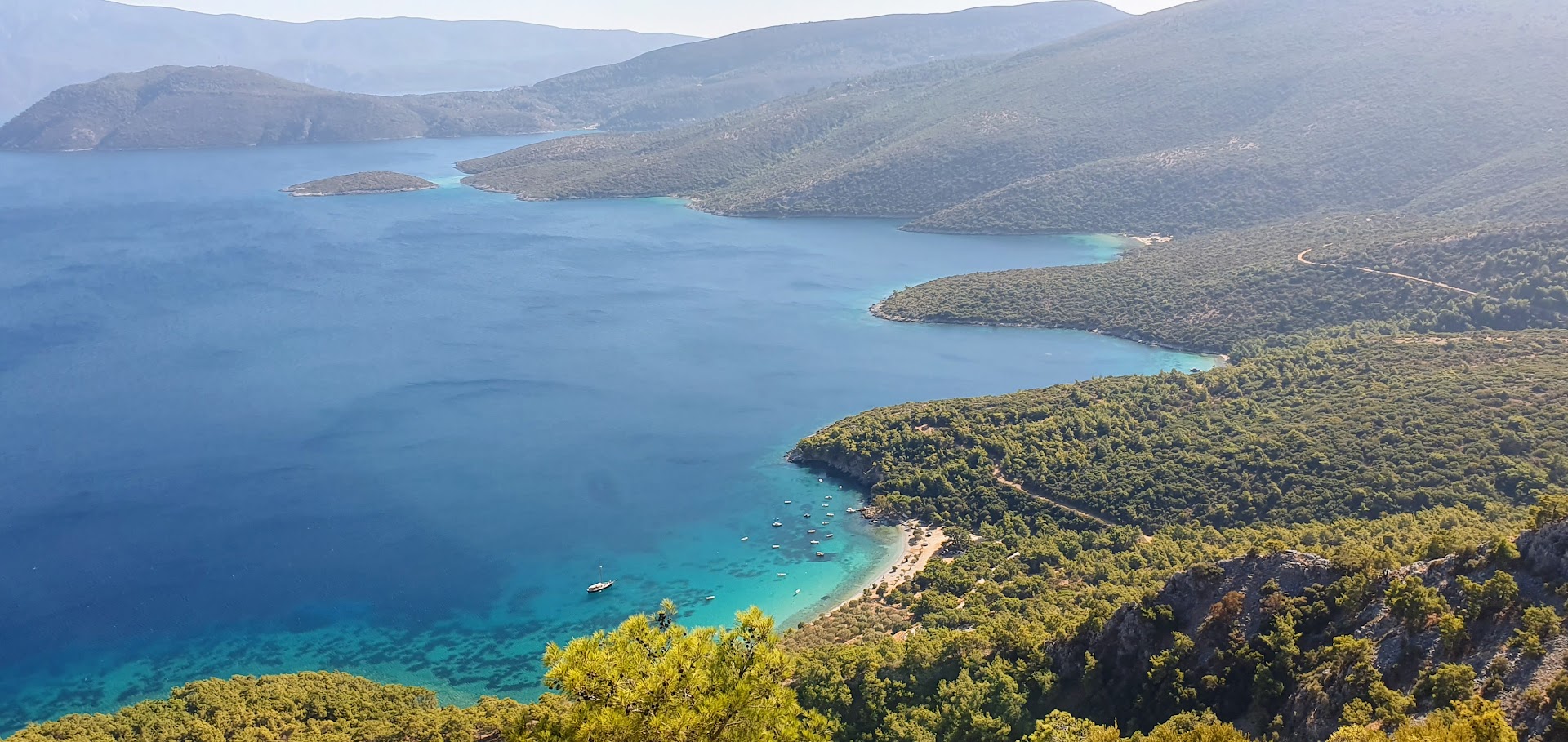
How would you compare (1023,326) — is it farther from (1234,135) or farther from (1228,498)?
(1234,135)

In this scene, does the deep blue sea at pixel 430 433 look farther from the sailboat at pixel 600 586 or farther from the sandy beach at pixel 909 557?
the sandy beach at pixel 909 557

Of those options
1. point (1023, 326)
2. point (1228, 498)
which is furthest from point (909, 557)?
point (1023, 326)

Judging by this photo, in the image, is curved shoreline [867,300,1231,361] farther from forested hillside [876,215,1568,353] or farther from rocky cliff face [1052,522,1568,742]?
rocky cliff face [1052,522,1568,742]

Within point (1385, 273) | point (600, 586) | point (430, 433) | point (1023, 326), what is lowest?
point (600, 586)

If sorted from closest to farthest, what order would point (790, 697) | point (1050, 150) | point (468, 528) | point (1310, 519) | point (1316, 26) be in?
point (790, 697) < point (1310, 519) < point (468, 528) < point (1050, 150) < point (1316, 26)

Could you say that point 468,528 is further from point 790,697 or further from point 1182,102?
point 1182,102

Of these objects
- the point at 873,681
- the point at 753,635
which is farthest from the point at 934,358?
the point at 753,635
